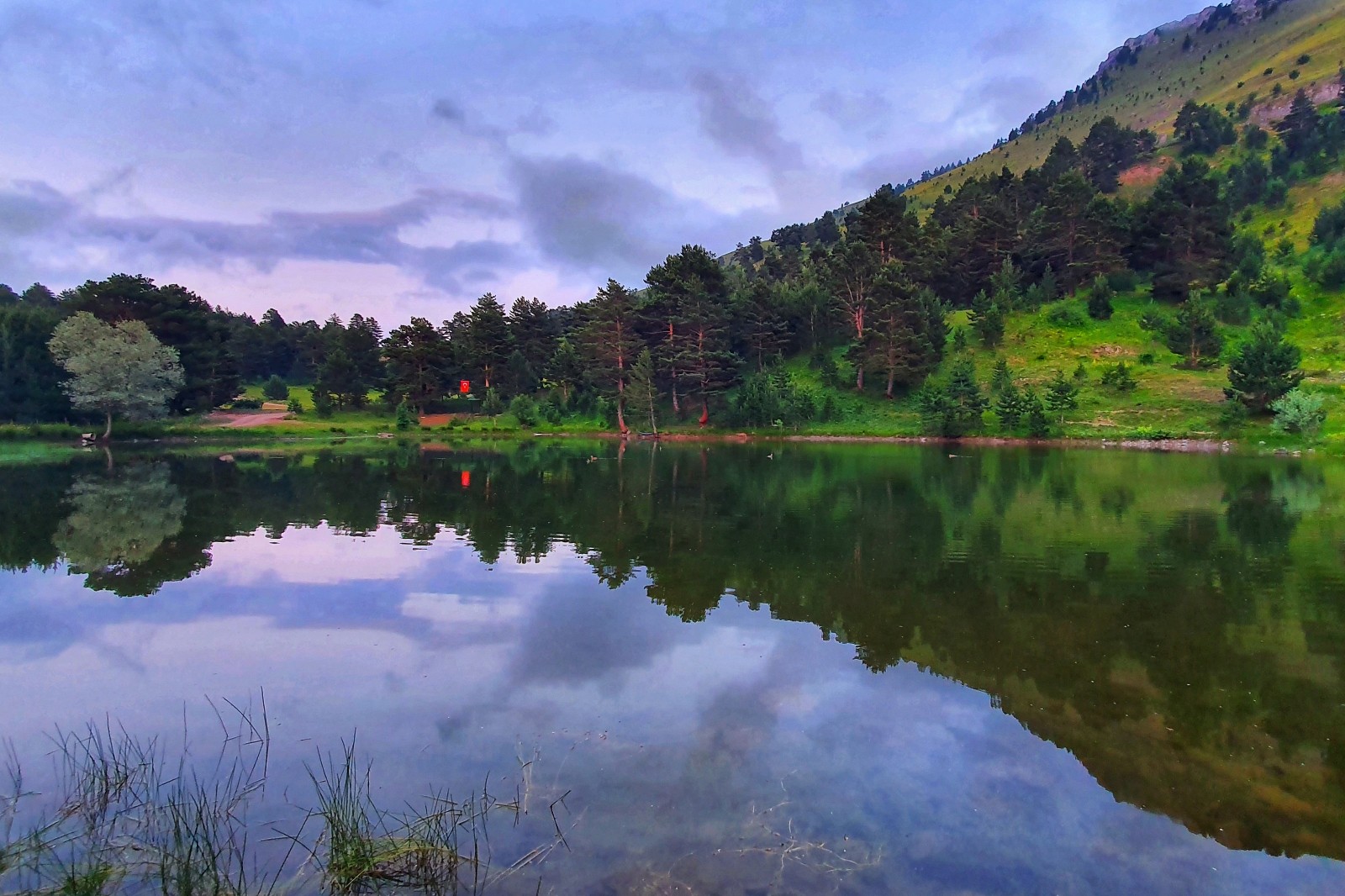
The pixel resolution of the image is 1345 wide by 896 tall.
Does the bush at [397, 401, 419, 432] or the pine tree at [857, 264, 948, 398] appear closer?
the pine tree at [857, 264, 948, 398]

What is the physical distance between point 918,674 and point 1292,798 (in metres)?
3.74

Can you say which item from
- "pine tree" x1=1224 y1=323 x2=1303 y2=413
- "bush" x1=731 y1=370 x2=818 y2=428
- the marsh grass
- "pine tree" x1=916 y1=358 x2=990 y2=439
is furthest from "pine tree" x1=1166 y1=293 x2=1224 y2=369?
the marsh grass

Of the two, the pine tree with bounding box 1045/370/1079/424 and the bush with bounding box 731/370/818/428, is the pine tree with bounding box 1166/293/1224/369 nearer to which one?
the pine tree with bounding box 1045/370/1079/424

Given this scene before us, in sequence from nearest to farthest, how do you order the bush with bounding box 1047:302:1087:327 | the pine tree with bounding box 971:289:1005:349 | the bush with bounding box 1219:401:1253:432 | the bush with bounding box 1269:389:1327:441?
the bush with bounding box 1269:389:1327:441, the bush with bounding box 1219:401:1253:432, the pine tree with bounding box 971:289:1005:349, the bush with bounding box 1047:302:1087:327

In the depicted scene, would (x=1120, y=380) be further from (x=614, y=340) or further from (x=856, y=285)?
(x=614, y=340)

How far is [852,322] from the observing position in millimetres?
68250

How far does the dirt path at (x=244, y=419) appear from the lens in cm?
6662

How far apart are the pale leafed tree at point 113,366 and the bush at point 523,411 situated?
27.8 m

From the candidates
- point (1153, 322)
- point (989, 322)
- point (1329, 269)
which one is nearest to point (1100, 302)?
point (1153, 322)

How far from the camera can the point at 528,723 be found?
7.91 meters

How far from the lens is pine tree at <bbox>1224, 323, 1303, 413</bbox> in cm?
4409

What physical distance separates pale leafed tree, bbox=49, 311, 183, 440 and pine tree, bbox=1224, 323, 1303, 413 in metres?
77.6

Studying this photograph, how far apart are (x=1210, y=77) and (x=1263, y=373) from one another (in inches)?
5398

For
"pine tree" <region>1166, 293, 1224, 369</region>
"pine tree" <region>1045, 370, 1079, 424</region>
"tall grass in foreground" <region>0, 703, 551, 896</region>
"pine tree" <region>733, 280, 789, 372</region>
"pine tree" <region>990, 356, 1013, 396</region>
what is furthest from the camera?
"pine tree" <region>733, 280, 789, 372</region>
